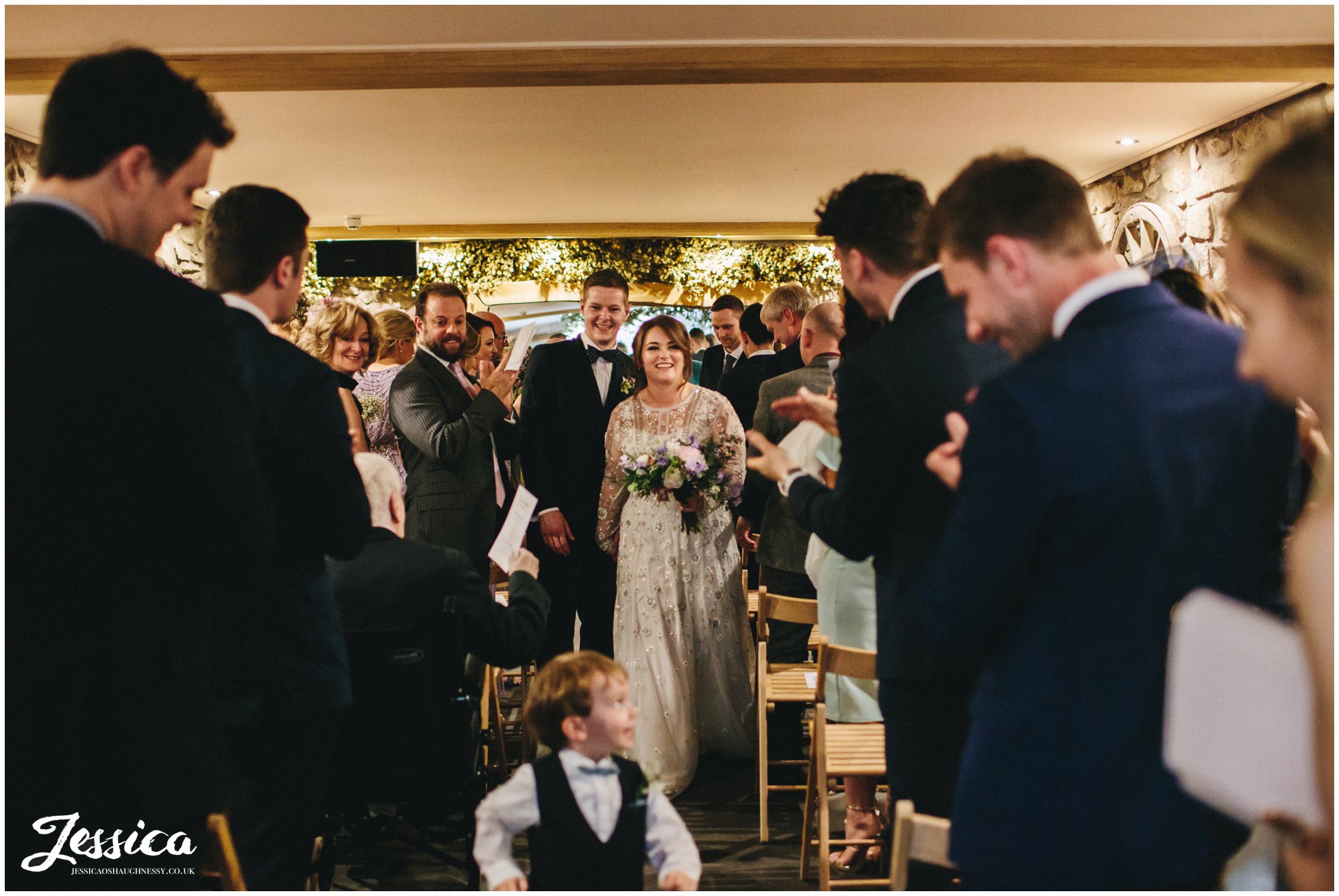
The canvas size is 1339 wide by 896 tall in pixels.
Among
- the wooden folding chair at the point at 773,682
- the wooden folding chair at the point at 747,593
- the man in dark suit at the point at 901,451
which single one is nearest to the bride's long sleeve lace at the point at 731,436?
the wooden folding chair at the point at 747,593

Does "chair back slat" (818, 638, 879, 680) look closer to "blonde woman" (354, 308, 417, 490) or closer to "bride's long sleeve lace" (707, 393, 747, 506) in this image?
"bride's long sleeve lace" (707, 393, 747, 506)

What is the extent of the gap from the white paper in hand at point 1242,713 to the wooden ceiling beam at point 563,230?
11332mm

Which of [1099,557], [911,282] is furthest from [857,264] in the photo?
[1099,557]

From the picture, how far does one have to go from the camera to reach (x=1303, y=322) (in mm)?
851

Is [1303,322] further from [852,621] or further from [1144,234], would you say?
[1144,234]

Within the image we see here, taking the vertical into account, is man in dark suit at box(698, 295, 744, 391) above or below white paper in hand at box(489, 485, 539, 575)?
above

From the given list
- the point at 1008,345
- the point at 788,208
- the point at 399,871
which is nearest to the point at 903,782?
the point at 1008,345

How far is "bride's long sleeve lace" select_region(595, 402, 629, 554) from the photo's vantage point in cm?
411

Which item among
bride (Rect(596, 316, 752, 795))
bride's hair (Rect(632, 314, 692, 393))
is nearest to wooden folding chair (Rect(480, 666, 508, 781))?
bride (Rect(596, 316, 752, 795))

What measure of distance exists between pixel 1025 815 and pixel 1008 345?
66 centimetres

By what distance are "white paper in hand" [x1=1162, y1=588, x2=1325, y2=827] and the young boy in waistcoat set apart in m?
1.06

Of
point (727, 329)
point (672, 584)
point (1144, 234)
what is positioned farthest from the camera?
point (727, 329)

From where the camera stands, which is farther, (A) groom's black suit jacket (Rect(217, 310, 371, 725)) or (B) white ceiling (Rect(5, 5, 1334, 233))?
(B) white ceiling (Rect(5, 5, 1334, 233))

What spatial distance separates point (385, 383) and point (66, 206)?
349 centimetres
